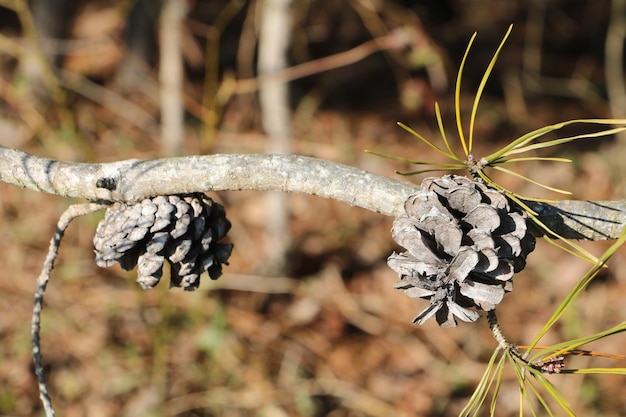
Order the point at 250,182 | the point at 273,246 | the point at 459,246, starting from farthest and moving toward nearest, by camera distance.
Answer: the point at 273,246 → the point at 250,182 → the point at 459,246

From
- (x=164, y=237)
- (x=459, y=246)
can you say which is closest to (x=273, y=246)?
(x=164, y=237)

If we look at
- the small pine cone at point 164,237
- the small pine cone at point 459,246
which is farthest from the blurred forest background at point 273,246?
the small pine cone at point 459,246

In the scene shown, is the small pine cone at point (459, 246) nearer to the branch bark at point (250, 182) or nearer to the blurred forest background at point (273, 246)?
the branch bark at point (250, 182)

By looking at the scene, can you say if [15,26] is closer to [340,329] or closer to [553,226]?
[340,329]

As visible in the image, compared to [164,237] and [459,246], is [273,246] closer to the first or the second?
[164,237]

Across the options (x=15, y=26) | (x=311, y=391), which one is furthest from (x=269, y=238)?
(x=15, y=26)

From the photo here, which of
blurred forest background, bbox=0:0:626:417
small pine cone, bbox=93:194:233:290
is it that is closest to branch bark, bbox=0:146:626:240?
small pine cone, bbox=93:194:233:290

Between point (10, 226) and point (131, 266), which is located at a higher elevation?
point (10, 226)
